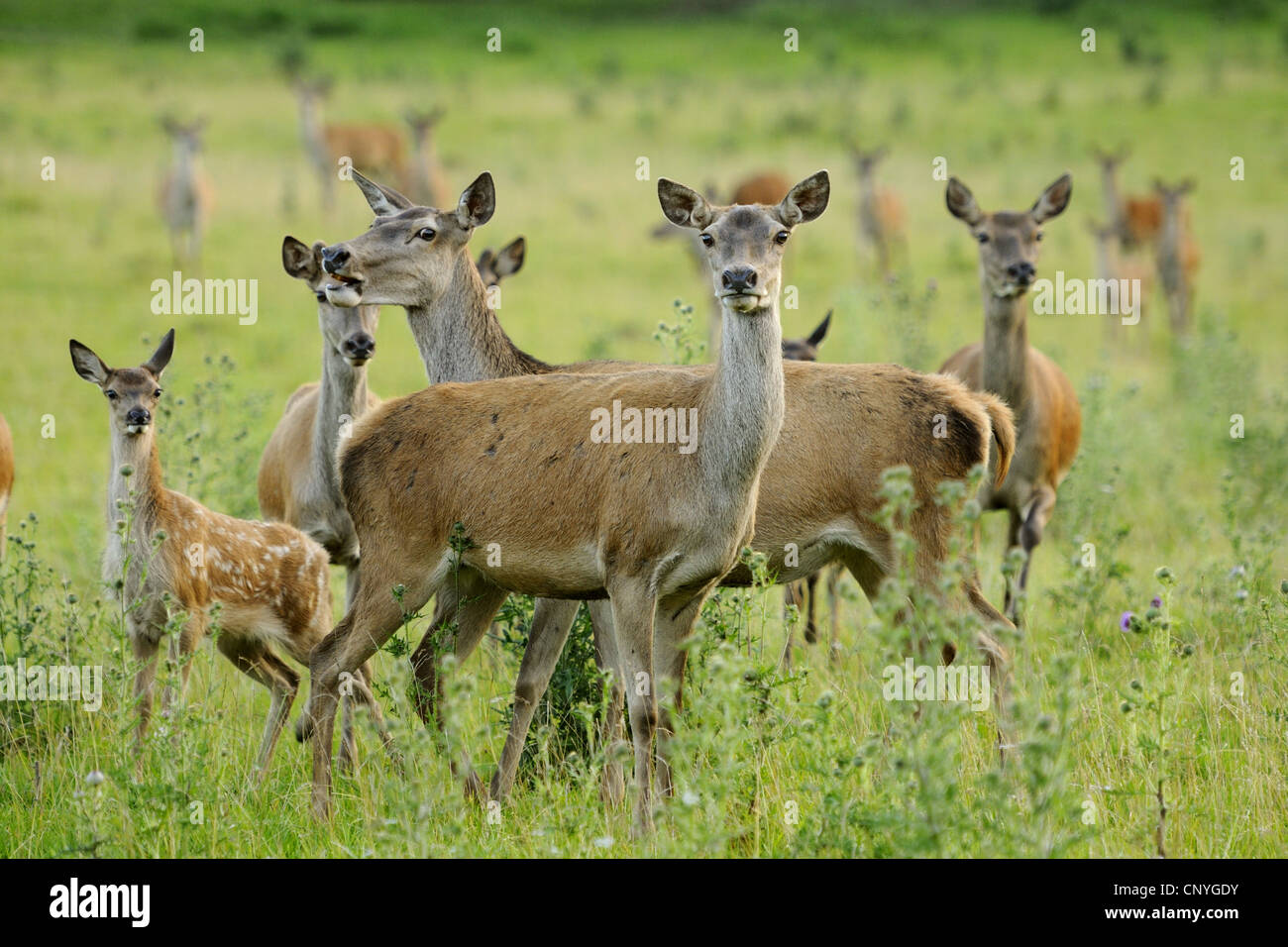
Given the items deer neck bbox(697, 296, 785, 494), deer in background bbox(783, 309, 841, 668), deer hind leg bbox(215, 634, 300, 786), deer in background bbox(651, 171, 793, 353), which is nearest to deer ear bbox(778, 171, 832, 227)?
deer neck bbox(697, 296, 785, 494)

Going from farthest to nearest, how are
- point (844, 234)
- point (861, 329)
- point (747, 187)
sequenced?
1. point (844, 234)
2. point (747, 187)
3. point (861, 329)

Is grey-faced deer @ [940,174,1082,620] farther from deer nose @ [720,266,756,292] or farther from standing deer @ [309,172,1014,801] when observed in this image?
deer nose @ [720,266,756,292]

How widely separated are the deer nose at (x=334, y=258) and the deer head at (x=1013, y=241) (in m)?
3.99

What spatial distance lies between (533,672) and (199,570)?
1.48 m

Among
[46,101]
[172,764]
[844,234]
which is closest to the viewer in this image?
[172,764]

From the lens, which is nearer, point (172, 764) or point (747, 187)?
A: point (172, 764)

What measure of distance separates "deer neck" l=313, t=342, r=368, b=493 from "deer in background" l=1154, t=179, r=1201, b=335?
15.5 m

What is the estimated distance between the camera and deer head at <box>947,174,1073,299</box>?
8.72m

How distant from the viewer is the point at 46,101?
90.1ft

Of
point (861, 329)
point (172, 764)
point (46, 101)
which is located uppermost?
point (46, 101)

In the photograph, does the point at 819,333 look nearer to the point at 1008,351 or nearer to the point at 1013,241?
the point at 1008,351

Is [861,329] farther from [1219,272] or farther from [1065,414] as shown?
[1219,272]
